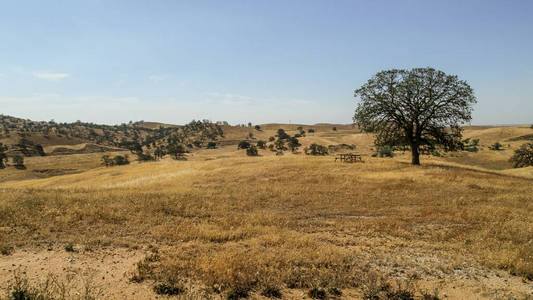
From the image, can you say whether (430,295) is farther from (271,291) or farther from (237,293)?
(237,293)

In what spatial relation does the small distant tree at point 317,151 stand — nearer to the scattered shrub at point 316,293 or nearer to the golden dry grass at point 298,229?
→ the golden dry grass at point 298,229

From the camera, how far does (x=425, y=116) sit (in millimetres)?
30125

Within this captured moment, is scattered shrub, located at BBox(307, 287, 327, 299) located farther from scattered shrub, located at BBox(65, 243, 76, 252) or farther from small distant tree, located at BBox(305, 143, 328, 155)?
small distant tree, located at BBox(305, 143, 328, 155)

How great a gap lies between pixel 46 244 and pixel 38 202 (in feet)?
21.2

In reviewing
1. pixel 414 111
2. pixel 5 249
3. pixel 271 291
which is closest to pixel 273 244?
pixel 271 291

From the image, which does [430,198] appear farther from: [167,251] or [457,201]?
[167,251]

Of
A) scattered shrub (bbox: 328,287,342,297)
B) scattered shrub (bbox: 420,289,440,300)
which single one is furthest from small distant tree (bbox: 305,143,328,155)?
scattered shrub (bbox: 328,287,342,297)

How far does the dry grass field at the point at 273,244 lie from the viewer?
7160 millimetres

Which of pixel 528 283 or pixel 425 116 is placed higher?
pixel 425 116

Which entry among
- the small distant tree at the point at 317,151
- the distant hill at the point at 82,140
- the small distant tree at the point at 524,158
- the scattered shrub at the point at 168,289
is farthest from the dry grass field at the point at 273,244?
the distant hill at the point at 82,140

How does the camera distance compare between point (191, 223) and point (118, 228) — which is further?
point (191, 223)

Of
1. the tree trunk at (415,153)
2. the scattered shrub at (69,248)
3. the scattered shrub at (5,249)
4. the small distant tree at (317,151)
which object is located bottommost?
the small distant tree at (317,151)

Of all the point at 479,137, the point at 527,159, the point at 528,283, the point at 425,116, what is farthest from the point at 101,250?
the point at 479,137

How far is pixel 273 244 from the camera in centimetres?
1015
